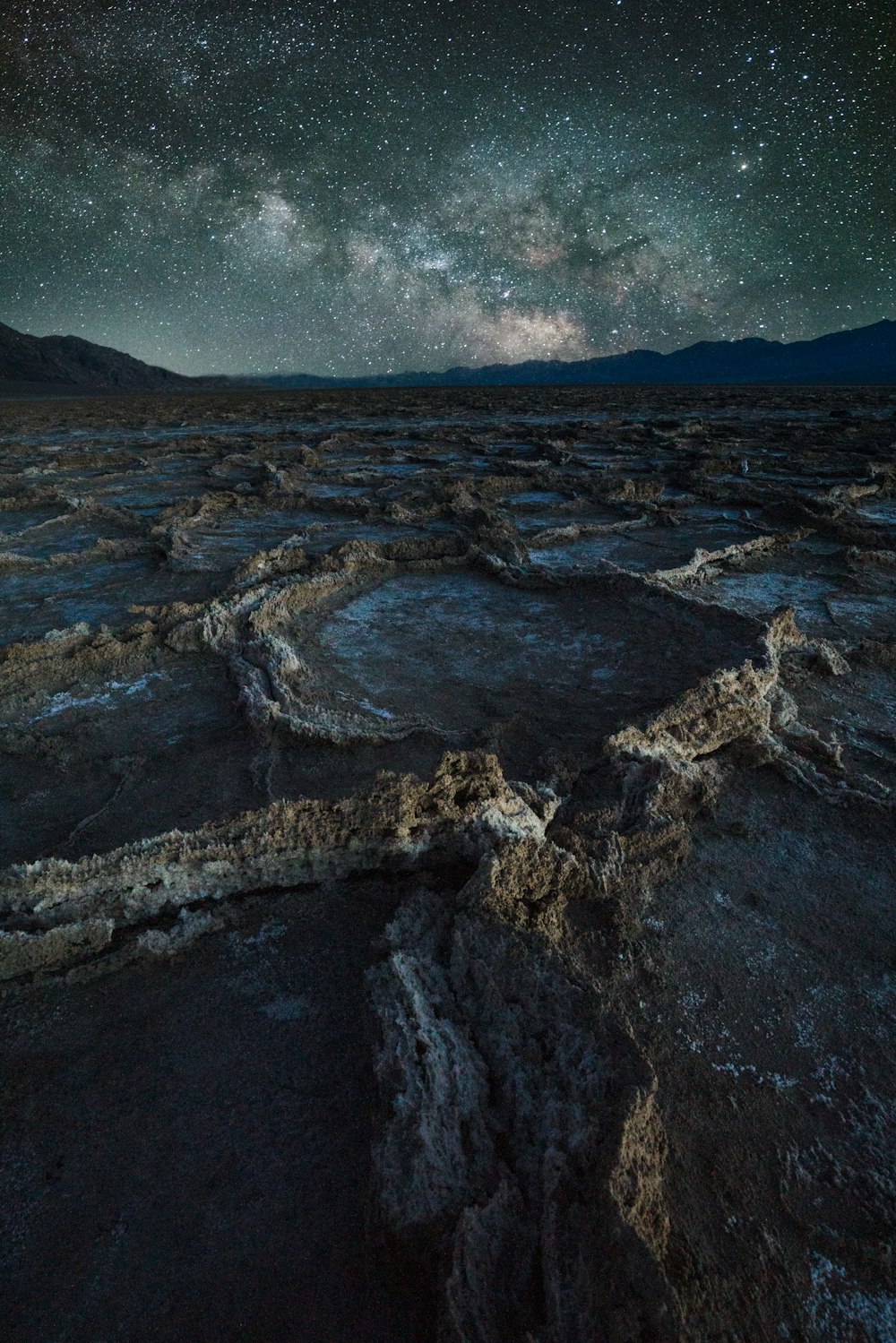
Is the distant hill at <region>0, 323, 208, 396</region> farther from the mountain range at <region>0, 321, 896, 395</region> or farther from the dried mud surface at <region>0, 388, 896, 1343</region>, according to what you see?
the dried mud surface at <region>0, 388, 896, 1343</region>

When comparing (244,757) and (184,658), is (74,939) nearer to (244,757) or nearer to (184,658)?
(244,757)

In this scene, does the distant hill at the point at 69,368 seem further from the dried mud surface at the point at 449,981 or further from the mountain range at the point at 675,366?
the dried mud surface at the point at 449,981

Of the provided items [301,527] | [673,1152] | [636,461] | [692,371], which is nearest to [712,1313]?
[673,1152]

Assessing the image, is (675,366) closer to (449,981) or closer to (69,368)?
(69,368)

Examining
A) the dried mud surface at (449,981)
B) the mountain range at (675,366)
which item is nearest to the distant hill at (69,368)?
the mountain range at (675,366)

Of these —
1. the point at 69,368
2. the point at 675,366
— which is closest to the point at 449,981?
the point at 69,368
